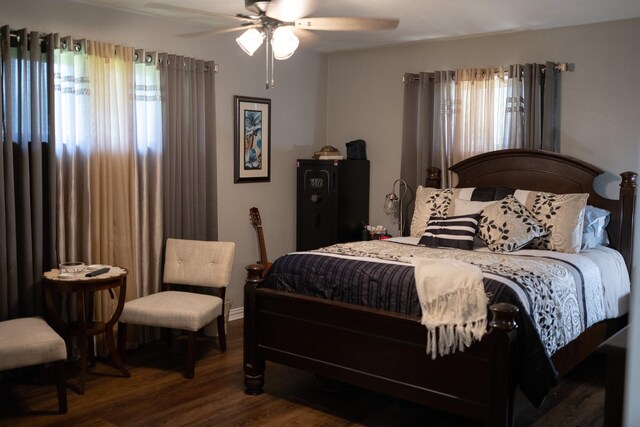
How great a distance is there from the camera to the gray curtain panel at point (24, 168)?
12.8 feet

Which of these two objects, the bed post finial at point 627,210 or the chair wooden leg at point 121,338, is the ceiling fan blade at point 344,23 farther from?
the chair wooden leg at point 121,338

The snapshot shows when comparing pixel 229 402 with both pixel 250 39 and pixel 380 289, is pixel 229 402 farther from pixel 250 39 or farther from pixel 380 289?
pixel 250 39

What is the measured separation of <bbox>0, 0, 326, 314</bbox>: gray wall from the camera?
14.1 feet

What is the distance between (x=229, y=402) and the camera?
12.1 ft

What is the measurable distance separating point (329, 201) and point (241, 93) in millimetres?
1208

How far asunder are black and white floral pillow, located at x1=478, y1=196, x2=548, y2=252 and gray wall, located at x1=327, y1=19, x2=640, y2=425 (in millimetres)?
755

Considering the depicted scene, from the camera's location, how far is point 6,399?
368 cm

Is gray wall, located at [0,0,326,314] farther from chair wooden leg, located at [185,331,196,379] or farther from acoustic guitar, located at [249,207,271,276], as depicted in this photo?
chair wooden leg, located at [185,331,196,379]

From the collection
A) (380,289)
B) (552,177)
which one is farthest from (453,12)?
(380,289)

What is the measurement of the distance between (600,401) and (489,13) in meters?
2.62

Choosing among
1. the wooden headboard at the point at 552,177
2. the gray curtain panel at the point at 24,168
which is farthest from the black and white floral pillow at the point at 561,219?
the gray curtain panel at the point at 24,168

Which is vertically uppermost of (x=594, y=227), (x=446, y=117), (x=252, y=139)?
(x=446, y=117)

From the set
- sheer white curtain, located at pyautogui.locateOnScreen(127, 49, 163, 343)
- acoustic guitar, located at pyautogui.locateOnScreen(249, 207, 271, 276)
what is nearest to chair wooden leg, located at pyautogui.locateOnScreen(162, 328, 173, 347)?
sheer white curtain, located at pyautogui.locateOnScreen(127, 49, 163, 343)

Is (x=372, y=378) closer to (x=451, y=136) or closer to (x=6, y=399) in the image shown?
(x=6, y=399)
